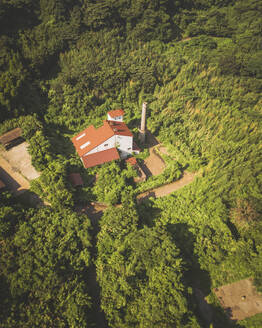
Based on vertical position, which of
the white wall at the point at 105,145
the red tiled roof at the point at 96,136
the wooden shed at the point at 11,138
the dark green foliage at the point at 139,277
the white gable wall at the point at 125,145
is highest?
the wooden shed at the point at 11,138

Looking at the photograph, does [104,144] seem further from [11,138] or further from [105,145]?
[11,138]

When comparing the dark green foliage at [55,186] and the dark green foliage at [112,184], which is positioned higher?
the dark green foliage at [55,186]

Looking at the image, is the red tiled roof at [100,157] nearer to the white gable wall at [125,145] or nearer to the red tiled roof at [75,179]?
the white gable wall at [125,145]

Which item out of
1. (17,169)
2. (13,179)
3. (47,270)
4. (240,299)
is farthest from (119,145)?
(240,299)

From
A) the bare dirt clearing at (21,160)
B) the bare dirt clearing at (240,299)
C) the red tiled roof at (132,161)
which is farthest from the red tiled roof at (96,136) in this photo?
the bare dirt clearing at (240,299)

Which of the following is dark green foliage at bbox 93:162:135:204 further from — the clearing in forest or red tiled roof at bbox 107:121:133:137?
the clearing in forest

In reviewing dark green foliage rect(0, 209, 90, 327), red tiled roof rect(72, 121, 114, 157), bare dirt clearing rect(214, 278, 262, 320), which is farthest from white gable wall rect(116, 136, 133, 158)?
bare dirt clearing rect(214, 278, 262, 320)
